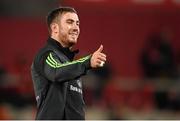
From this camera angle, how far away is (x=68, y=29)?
18.2ft

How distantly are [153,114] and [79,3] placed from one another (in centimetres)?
229

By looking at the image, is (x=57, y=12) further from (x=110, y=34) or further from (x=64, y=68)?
(x=110, y=34)

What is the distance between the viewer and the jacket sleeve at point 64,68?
5.15 meters

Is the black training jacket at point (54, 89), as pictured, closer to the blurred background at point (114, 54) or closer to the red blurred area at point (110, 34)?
the blurred background at point (114, 54)

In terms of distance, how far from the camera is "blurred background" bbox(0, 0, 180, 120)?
12461 mm

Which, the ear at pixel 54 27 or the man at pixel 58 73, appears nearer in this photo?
the man at pixel 58 73

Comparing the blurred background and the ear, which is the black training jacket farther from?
the blurred background

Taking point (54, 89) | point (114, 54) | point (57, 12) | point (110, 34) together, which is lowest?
point (114, 54)

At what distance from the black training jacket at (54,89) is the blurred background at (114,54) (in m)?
6.54

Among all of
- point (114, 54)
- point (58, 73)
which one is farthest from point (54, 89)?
point (114, 54)

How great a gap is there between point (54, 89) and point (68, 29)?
47cm

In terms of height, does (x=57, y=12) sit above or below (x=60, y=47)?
above

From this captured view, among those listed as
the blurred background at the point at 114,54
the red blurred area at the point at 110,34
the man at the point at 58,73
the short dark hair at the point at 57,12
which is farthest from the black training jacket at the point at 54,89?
the red blurred area at the point at 110,34

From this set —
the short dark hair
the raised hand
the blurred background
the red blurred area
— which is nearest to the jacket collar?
the short dark hair
